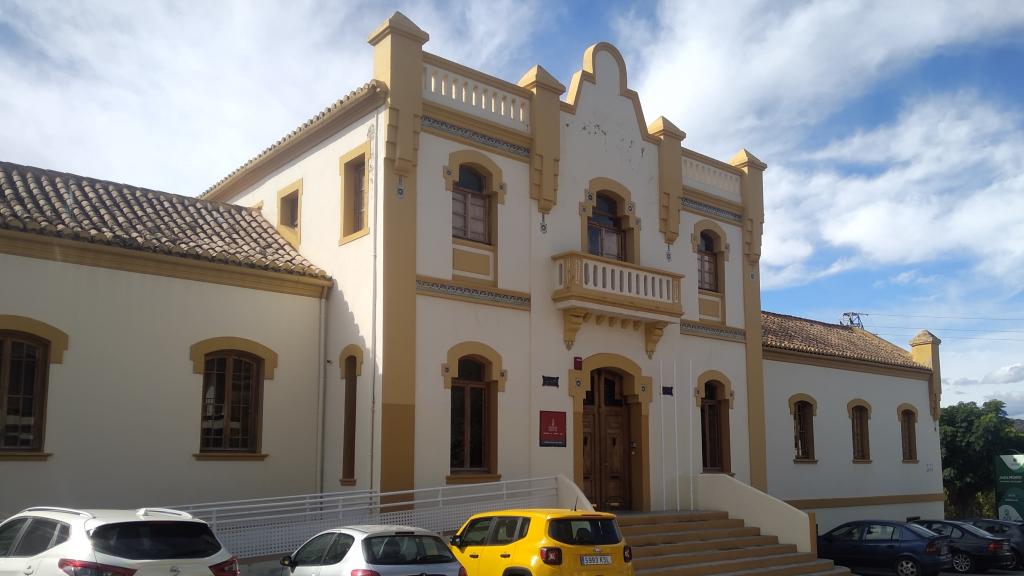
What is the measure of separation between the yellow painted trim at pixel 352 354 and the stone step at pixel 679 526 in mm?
5801

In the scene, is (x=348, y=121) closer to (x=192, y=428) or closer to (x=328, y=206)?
(x=328, y=206)

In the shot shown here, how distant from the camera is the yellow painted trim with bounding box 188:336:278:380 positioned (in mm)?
16594

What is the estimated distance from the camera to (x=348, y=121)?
60.2 ft

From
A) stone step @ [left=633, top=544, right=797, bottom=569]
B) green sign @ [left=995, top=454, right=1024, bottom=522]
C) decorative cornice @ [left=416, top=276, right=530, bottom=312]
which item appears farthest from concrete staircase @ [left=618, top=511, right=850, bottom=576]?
green sign @ [left=995, top=454, right=1024, bottom=522]

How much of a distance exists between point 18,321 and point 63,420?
171 centimetres

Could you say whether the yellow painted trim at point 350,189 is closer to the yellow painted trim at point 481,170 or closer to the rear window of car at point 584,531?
the yellow painted trim at point 481,170

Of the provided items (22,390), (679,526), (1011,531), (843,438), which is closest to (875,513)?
(843,438)

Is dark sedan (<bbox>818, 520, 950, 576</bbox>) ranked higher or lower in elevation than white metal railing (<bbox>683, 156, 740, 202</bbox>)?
lower

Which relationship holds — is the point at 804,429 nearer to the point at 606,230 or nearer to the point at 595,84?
the point at 606,230

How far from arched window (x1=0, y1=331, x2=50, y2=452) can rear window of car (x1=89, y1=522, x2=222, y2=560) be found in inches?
253

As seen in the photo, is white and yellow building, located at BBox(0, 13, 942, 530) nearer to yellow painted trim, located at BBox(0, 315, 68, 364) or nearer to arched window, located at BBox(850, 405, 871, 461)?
yellow painted trim, located at BBox(0, 315, 68, 364)

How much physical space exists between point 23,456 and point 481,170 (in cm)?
947

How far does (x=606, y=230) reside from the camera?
21.0 metres

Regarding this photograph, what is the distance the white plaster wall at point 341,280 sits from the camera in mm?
16797
